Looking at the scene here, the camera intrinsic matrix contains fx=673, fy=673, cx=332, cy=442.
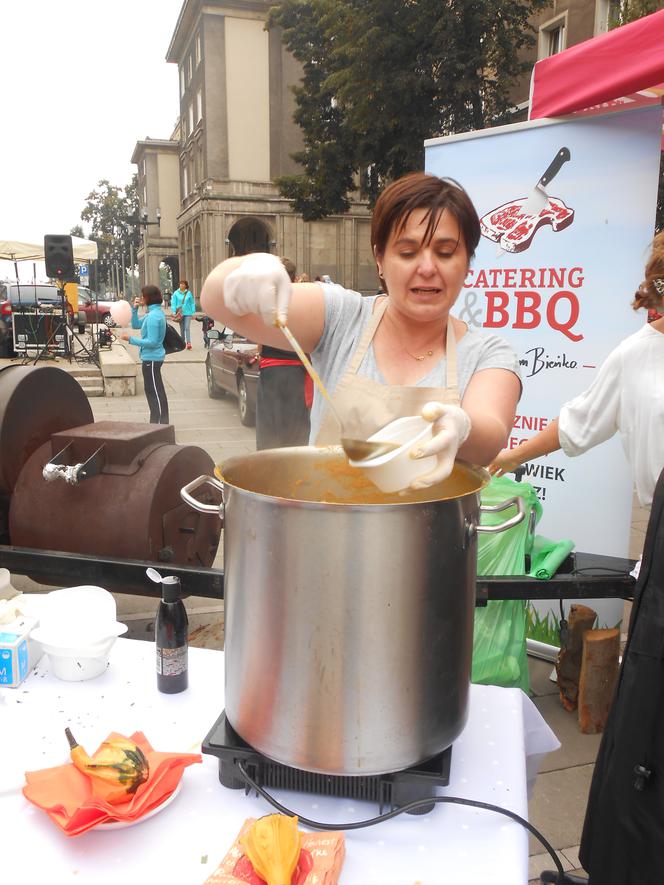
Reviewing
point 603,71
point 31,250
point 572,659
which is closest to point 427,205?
point 603,71

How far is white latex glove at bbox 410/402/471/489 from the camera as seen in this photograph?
915 mm

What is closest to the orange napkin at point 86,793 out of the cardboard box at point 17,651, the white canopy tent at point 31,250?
the cardboard box at point 17,651

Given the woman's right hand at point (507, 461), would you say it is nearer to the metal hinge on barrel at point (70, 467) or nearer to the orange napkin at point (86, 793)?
the orange napkin at point (86, 793)

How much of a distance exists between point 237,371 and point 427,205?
7850 mm

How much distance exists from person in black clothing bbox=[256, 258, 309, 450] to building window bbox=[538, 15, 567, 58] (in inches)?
587

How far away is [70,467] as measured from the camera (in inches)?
108

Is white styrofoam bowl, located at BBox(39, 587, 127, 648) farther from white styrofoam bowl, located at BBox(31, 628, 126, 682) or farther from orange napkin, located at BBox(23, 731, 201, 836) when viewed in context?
orange napkin, located at BBox(23, 731, 201, 836)

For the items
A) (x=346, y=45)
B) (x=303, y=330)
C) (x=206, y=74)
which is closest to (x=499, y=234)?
(x=303, y=330)

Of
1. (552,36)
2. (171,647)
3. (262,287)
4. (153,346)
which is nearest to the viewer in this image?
(262,287)

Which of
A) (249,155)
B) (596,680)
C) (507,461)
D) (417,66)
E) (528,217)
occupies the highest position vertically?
(249,155)

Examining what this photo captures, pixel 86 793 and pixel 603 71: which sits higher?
pixel 603 71

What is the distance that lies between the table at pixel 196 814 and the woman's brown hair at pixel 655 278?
1.24 meters

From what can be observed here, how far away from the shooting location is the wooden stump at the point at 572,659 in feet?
9.46

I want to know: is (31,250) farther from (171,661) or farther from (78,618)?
(171,661)
